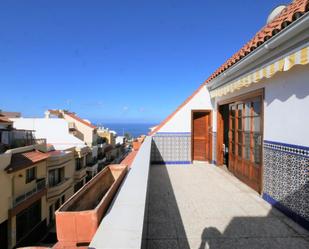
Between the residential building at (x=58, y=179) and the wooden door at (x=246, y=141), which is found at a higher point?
the wooden door at (x=246, y=141)

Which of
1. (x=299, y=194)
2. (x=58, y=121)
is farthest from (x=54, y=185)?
(x=299, y=194)

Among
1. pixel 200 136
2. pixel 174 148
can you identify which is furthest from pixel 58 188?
pixel 200 136

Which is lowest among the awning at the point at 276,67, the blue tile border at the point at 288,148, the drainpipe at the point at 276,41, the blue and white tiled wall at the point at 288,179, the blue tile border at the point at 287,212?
the blue tile border at the point at 287,212

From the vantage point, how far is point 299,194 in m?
3.45

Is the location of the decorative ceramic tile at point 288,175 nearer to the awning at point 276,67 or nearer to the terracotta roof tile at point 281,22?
the awning at point 276,67

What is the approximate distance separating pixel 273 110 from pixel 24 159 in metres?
16.6

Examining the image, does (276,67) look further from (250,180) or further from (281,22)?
(250,180)

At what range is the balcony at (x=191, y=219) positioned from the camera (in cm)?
178

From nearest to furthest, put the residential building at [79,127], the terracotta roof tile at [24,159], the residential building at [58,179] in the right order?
the terracotta roof tile at [24,159] < the residential building at [58,179] < the residential building at [79,127]

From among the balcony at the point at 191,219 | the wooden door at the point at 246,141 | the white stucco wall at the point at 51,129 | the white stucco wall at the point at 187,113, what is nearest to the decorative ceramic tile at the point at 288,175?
the balcony at the point at 191,219

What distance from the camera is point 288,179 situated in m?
3.73

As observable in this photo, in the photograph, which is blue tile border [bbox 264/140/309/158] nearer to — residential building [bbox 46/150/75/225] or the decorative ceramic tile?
the decorative ceramic tile

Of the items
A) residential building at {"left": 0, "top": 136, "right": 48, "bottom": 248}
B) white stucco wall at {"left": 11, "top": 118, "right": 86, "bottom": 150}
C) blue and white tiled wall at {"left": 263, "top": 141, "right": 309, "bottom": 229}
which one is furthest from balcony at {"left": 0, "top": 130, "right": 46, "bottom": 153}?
blue and white tiled wall at {"left": 263, "top": 141, "right": 309, "bottom": 229}

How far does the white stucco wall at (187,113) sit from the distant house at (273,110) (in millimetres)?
607
